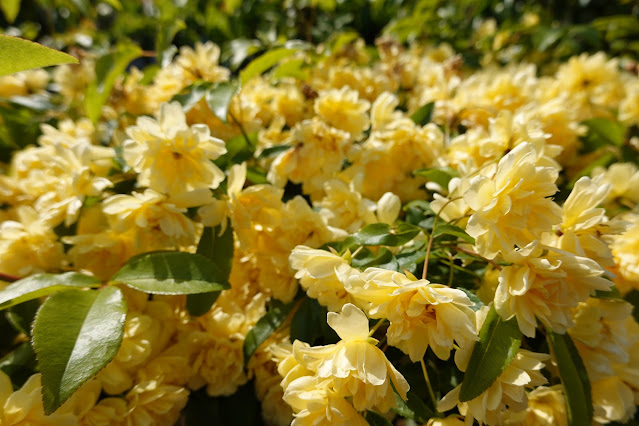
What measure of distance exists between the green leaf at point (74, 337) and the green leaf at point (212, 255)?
0.10 meters

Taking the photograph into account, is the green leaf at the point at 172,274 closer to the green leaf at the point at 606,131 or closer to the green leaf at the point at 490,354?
the green leaf at the point at 490,354

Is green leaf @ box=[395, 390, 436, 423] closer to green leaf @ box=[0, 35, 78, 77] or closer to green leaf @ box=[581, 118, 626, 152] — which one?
green leaf @ box=[0, 35, 78, 77]

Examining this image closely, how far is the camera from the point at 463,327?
0.42 metres

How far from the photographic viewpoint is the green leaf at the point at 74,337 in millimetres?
443

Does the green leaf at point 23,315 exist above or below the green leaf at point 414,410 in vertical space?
above

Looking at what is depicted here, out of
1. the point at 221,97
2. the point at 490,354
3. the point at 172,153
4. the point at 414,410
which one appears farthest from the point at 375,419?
the point at 221,97

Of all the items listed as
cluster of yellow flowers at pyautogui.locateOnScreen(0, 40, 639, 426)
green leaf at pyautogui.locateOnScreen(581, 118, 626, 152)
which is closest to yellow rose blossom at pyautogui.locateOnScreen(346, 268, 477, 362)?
cluster of yellow flowers at pyautogui.locateOnScreen(0, 40, 639, 426)

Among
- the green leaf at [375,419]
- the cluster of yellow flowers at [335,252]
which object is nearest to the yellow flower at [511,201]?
the cluster of yellow flowers at [335,252]

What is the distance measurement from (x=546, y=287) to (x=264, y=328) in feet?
1.20

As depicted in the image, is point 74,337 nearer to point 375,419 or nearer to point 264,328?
point 264,328

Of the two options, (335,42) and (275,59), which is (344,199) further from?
(335,42)

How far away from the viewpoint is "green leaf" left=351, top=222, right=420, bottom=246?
1.79 feet

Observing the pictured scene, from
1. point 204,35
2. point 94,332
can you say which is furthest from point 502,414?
point 204,35

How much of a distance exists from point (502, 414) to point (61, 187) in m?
0.67
